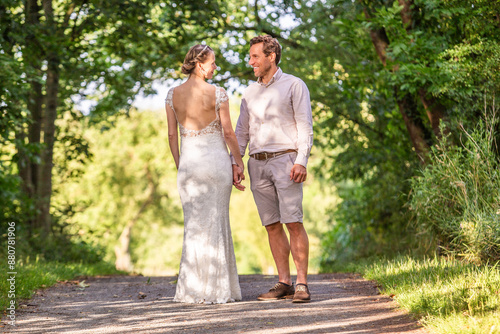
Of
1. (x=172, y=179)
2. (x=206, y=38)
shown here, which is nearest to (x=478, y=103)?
(x=206, y=38)

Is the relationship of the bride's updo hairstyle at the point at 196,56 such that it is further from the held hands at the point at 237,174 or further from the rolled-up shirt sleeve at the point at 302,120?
the held hands at the point at 237,174

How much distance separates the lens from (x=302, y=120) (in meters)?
5.26

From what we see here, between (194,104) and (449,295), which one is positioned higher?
(194,104)

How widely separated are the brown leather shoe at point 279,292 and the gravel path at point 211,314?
11cm

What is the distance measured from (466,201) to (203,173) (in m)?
2.80

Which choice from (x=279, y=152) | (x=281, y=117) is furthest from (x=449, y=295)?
(x=281, y=117)

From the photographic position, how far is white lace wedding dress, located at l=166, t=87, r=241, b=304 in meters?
5.37

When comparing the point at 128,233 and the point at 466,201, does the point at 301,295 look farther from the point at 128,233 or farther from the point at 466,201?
the point at 128,233

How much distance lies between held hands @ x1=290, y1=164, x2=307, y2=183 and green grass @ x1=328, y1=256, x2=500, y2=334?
1272 mm

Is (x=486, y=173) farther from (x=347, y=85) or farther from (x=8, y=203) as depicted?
(x=8, y=203)

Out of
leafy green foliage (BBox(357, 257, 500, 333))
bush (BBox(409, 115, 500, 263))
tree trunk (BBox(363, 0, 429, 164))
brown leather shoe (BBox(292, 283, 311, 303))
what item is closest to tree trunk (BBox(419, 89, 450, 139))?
tree trunk (BBox(363, 0, 429, 164))

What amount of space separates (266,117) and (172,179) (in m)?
27.0

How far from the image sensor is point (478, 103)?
729 cm

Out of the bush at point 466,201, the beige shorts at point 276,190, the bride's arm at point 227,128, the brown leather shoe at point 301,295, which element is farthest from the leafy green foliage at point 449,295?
the bride's arm at point 227,128
